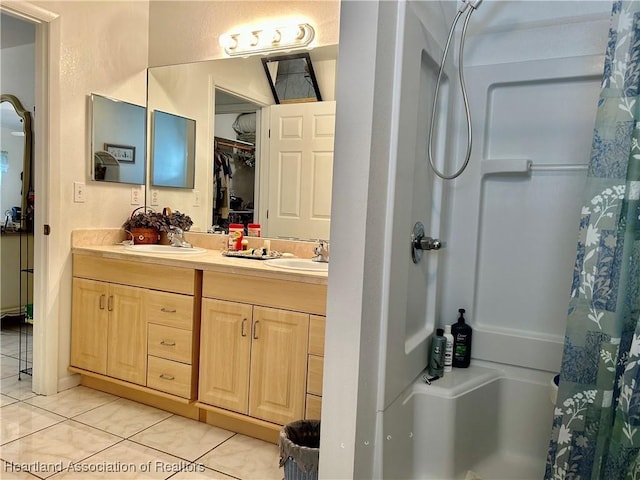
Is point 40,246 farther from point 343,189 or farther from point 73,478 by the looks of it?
point 343,189

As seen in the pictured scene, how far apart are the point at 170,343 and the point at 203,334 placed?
0.21 m

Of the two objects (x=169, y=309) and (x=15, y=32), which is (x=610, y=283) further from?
(x=15, y=32)

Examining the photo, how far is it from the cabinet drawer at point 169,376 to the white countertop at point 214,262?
51 cm

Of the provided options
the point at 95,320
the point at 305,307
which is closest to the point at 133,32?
the point at 95,320

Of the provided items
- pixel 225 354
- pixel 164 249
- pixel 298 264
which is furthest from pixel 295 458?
pixel 164 249

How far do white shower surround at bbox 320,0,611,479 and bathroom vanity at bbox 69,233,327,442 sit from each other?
55 centimetres

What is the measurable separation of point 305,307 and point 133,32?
2200 mm

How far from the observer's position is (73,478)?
177 cm

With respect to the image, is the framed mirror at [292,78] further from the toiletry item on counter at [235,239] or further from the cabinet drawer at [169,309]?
the cabinet drawer at [169,309]

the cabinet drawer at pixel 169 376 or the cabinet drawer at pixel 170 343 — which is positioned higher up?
the cabinet drawer at pixel 170 343

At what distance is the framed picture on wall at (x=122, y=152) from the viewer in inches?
111

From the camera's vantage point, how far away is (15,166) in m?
3.98

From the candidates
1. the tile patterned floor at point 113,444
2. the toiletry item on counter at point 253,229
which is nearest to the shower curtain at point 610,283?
the tile patterned floor at point 113,444

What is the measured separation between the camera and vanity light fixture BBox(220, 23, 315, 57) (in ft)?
8.11
